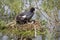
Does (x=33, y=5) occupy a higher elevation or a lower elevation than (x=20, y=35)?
higher

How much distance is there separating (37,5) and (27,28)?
0.49 m

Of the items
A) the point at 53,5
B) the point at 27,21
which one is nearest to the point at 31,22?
the point at 27,21

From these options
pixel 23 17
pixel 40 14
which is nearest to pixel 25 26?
pixel 23 17

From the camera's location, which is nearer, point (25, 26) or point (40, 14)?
point (25, 26)

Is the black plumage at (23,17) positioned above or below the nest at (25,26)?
above

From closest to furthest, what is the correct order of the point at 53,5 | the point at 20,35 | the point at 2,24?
the point at 20,35, the point at 2,24, the point at 53,5

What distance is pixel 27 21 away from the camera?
2.40 m

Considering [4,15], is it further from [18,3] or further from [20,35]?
[20,35]

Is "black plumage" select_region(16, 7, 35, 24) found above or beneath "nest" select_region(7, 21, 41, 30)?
above

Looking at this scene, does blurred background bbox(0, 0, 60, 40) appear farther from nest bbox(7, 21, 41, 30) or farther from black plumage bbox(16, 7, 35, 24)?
black plumage bbox(16, 7, 35, 24)

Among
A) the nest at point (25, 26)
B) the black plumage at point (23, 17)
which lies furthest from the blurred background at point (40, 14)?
the black plumage at point (23, 17)

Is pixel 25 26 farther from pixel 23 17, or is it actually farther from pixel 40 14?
pixel 40 14

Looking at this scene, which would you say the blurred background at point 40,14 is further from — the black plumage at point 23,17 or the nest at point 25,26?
the black plumage at point 23,17

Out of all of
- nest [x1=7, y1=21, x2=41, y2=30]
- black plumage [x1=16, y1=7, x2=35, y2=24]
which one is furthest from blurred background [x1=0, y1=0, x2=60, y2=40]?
black plumage [x1=16, y1=7, x2=35, y2=24]
